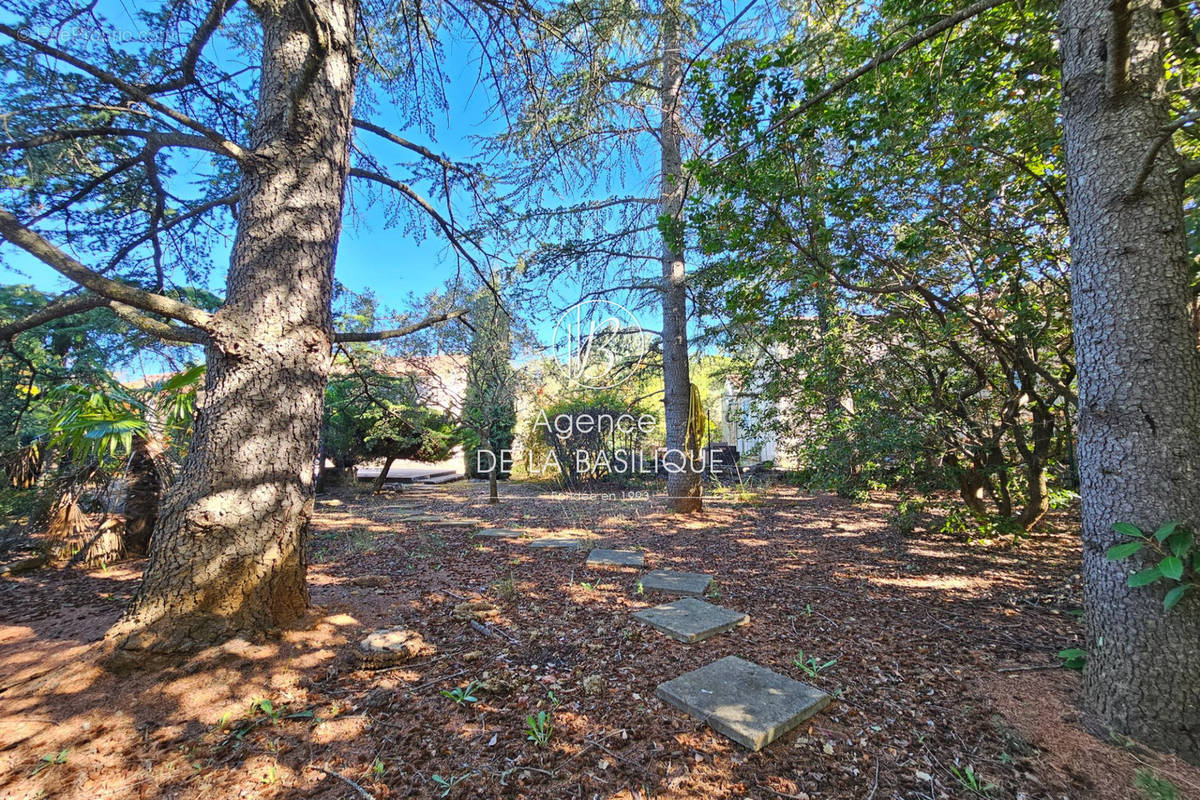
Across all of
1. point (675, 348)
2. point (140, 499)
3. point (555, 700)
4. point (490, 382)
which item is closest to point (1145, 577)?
point (555, 700)

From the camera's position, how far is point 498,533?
502cm

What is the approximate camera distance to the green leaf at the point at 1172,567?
4.64ft

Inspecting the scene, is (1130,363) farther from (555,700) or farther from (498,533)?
(498,533)

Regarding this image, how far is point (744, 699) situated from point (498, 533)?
3695mm

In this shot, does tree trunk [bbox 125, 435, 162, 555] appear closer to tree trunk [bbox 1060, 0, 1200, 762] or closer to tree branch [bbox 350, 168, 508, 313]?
tree branch [bbox 350, 168, 508, 313]

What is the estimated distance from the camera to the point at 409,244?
16.1 ft

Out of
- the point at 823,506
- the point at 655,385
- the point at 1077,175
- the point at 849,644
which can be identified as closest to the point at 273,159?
the point at 1077,175

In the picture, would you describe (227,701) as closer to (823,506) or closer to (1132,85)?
(1132,85)

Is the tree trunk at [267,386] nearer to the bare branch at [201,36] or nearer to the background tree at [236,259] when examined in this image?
the background tree at [236,259]

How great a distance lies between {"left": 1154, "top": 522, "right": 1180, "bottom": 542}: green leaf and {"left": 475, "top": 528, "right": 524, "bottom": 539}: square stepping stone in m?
4.47

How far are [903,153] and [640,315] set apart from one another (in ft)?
14.1

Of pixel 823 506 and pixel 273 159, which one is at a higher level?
pixel 273 159

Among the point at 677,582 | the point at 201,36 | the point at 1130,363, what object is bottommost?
the point at 677,582

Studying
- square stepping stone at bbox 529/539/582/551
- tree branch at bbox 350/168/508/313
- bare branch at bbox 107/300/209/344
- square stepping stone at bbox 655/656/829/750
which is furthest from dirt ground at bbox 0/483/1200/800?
tree branch at bbox 350/168/508/313
